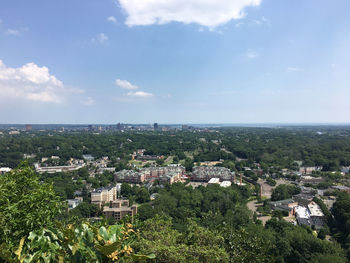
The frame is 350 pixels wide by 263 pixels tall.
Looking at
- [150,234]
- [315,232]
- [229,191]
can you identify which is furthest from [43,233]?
[229,191]

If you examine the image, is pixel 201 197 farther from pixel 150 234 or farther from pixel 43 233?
pixel 43 233

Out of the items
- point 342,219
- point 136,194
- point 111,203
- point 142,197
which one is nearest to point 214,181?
point 136,194

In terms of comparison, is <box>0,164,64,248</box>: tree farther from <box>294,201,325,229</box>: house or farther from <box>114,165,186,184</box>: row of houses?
<box>114,165,186,184</box>: row of houses

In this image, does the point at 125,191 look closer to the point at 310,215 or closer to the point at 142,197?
the point at 142,197

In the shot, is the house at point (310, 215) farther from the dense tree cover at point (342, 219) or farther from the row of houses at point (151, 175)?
the row of houses at point (151, 175)

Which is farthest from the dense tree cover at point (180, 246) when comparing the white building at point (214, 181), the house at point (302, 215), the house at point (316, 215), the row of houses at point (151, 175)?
the row of houses at point (151, 175)

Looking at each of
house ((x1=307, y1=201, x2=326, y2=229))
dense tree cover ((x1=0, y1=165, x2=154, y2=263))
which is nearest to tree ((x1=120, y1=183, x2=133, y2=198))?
house ((x1=307, y1=201, x2=326, y2=229))

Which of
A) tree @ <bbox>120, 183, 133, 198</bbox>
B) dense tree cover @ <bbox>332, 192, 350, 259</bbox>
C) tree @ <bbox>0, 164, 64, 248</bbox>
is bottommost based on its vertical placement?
tree @ <bbox>120, 183, 133, 198</bbox>

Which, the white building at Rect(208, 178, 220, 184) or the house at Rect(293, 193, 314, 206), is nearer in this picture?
the house at Rect(293, 193, 314, 206)
